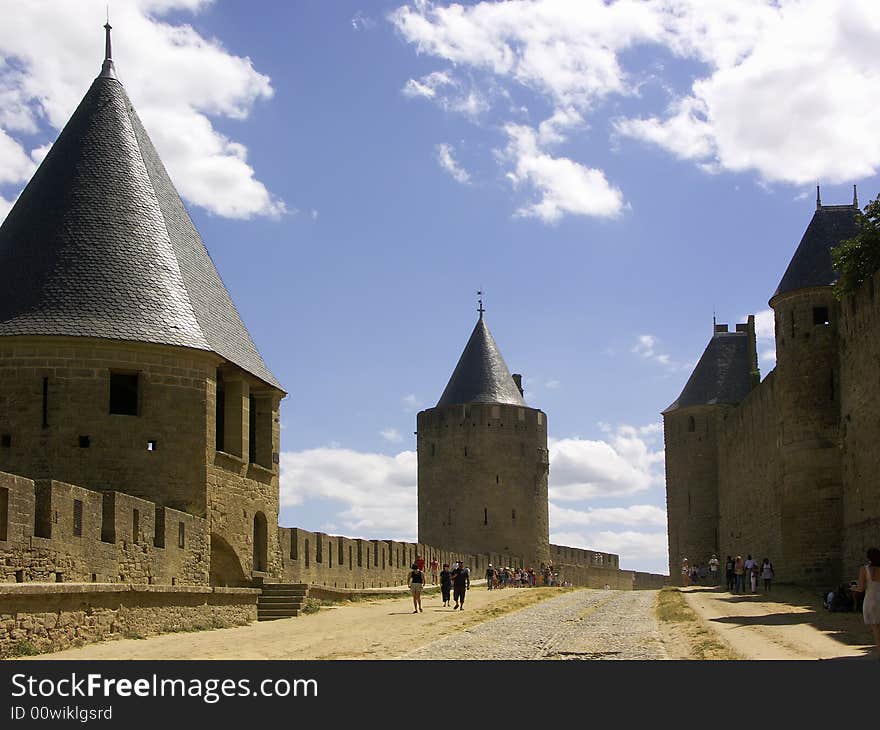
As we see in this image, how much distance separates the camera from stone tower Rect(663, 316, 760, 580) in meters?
43.8

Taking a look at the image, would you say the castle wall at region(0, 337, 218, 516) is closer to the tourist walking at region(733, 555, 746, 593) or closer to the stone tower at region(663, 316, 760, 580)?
the tourist walking at region(733, 555, 746, 593)

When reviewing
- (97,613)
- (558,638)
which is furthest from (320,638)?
(558,638)

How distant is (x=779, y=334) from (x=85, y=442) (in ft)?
49.1

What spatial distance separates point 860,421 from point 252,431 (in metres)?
10.9

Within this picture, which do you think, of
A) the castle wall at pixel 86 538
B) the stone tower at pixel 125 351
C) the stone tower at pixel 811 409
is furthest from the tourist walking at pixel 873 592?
the stone tower at pixel 811 409

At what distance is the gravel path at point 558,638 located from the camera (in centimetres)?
1206

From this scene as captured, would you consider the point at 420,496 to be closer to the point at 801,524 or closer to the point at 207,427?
the point at 801,524

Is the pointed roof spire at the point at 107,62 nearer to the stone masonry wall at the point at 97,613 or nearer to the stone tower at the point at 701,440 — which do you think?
the stone masonry wall at the point at 97,613

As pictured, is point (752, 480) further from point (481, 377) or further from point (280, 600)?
point (280, 600)

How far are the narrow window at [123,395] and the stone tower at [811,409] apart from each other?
527 inches

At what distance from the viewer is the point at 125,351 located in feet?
65.6

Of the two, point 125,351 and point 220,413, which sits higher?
point 125,351
